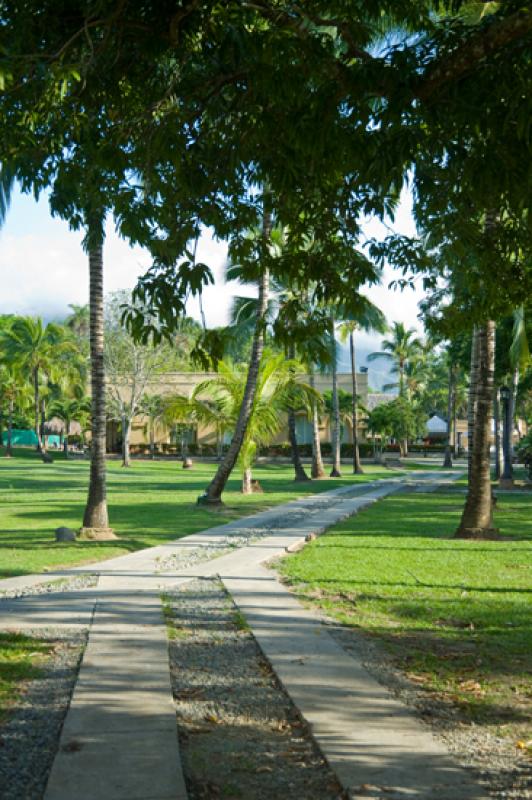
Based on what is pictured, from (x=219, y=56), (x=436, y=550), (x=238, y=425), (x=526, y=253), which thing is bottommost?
(x=436, y=550)

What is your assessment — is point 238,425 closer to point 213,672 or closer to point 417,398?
point 213,672

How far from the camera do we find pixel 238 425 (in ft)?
72.7

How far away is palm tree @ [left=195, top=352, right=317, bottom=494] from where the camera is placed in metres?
24.6

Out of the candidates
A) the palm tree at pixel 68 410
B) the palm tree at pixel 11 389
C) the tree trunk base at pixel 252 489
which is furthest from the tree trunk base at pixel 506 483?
the palm tree at pixel 11 389

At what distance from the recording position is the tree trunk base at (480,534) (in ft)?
49.5

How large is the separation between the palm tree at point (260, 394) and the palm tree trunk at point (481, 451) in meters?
9.81

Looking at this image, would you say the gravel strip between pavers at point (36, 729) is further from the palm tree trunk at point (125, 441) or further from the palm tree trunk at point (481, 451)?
the palm tree trunk at point (125, 441)

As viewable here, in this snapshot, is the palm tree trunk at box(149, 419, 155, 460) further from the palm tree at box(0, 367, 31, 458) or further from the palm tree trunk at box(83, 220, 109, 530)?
the palm tree trunk at box(83, 220, 109, 530)

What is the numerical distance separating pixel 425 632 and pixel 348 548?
5996mm

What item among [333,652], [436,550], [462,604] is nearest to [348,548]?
[436,550]

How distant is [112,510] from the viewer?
2125 cm

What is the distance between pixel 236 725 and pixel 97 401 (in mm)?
10540

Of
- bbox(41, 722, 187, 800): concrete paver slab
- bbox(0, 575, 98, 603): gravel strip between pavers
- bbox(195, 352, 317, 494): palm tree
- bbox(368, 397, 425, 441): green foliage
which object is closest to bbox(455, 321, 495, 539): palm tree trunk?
bbox(0, 575, 98, 603): gravel strip between pavers

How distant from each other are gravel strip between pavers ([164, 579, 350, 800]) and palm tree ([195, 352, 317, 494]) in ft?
55.7
